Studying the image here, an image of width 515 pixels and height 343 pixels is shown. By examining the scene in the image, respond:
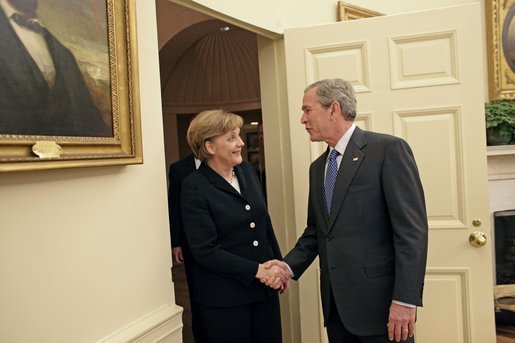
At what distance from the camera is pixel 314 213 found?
2021 millimetres

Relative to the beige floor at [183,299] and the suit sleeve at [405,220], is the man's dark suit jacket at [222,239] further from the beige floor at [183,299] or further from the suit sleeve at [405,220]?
the beige floor at [183,299]

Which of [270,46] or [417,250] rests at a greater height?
[270,46]

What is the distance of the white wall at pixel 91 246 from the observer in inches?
47.1

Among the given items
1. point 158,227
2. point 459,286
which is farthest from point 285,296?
point 158,227

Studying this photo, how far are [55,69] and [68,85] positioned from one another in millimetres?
61

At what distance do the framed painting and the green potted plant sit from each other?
11.2ft

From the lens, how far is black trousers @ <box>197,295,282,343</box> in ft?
6.37

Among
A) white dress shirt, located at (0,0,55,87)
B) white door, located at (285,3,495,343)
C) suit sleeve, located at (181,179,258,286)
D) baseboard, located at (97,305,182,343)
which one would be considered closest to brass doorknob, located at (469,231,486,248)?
white door, located at (285,3,495,343)

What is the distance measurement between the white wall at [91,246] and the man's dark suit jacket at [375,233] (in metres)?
0.72

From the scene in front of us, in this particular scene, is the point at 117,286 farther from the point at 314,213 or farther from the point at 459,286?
the point at 459,286

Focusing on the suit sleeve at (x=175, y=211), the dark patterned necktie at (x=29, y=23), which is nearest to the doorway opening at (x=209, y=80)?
the suit sleeve at (x=175, y=211)

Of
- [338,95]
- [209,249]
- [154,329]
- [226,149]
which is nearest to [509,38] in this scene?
[338,95]

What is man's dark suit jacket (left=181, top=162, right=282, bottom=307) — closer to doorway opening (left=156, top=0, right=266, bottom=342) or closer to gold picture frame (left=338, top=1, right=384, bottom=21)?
gold picture frame (left=338, top=1, right=384, bottom=21)

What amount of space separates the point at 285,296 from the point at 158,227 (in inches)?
55.4
